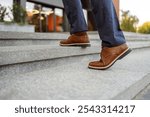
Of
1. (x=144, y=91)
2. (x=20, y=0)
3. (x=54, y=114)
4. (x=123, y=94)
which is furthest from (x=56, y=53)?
(x=20, y=0)

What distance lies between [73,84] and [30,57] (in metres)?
0.51

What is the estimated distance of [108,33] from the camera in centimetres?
236

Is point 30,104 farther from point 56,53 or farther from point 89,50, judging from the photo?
point 89,50

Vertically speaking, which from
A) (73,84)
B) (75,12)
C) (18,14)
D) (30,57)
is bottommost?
(73,84)

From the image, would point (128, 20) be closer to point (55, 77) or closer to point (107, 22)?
point (107, 22)

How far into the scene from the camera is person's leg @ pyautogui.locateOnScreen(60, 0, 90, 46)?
2.60 metres

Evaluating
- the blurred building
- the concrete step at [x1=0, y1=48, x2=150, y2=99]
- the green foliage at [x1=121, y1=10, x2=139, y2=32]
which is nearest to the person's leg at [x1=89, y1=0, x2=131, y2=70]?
the concrete step at [x1=0, y1=48, x2=150, y2=99]

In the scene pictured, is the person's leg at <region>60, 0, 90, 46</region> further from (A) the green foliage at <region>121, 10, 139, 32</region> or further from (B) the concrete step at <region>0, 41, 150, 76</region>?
(A) the green foliage at <region>121, 10, 139, 32</region>

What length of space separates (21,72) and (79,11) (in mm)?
742

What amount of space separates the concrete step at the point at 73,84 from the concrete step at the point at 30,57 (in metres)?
0.06

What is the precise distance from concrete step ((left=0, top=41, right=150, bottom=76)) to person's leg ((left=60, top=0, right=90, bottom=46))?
0.12 metres

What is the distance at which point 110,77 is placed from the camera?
2236mm

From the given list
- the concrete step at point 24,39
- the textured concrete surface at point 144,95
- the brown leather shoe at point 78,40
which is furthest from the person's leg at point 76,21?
the textured concrete surface at point 144,95

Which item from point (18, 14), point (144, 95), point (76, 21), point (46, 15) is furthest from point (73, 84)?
point (46, 15)
